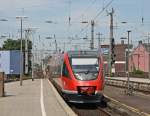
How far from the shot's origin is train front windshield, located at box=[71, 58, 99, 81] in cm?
2584

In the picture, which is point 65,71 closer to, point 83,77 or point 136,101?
point 83,77

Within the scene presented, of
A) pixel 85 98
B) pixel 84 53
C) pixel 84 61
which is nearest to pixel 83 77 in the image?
pixel 85 98

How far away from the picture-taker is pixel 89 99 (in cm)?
2552

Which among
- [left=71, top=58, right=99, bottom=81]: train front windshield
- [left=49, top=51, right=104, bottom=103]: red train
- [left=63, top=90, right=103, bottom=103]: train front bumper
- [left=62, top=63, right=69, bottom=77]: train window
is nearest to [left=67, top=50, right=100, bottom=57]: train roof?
[left=49, top=51, right=104, bottom=103]: red train

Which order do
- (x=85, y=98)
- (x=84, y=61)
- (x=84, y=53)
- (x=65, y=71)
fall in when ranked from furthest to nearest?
(x=84, y=53) < (x=65, y=71) < (x=84, y=61) < (x=85, y=98)

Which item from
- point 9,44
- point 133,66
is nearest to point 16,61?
point 133,66

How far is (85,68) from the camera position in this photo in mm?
26297

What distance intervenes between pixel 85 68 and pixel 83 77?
70cm

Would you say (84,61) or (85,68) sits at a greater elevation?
(84,61)

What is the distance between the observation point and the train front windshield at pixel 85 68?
84.8 feet

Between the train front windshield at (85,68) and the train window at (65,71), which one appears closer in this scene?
the train front windshield at (85,68)

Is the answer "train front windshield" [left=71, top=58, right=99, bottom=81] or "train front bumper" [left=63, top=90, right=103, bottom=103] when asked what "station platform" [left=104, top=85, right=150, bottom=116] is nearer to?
"train front bumper" [left=63, top=90, right=103, bottom=103]

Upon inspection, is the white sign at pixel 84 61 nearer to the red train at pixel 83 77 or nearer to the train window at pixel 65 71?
the red train at pixel 83 77

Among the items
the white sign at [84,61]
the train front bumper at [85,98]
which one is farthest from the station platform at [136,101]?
the white sign at [84,61]
